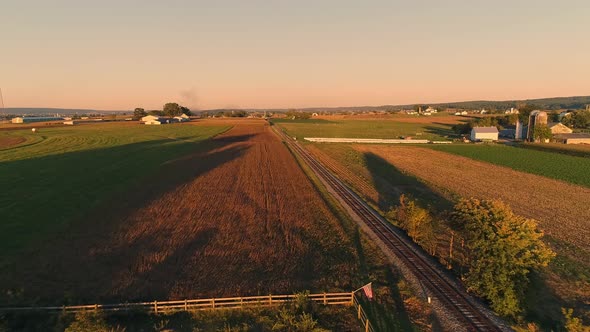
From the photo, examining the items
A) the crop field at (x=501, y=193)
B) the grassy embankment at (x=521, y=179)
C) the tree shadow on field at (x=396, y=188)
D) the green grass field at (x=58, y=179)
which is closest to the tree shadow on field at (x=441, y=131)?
the grassy embankment at (x=521, y=179)

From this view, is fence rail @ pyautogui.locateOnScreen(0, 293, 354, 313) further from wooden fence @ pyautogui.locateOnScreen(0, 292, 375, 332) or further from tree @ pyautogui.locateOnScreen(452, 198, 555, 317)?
tree @ pyautogui.locateOnScreen(452, 198, 555, 317)

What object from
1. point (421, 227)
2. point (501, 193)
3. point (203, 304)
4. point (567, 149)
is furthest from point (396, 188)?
point (567, 149)

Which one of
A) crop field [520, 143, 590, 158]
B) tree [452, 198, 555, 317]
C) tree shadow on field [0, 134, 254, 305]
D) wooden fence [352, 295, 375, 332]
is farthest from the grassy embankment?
tree shadow on field [0, 134, 254, 305]

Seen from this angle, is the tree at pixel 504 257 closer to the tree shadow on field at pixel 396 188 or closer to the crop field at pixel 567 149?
the tree shadow on field at pixel 396 188

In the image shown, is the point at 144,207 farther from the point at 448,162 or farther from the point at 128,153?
the point at 448,162

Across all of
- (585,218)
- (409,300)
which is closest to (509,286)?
(409,300)

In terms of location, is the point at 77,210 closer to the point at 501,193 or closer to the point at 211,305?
the point at 211,305
